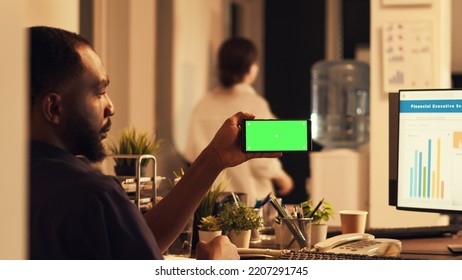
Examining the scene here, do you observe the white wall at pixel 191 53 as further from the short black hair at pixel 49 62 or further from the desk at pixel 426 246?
the short black hair at pixel 49 62

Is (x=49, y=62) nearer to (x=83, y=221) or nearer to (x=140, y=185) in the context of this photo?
(x=83, y=221)

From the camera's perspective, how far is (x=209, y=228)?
2.33 m

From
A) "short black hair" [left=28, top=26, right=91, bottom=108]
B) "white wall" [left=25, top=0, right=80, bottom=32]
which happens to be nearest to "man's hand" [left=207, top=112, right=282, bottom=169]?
"short black hair" [left=28, top=26, right=91, bottom=108]

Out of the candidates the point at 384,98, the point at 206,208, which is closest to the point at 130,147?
the point at 206,208

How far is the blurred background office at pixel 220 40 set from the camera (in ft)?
15.8

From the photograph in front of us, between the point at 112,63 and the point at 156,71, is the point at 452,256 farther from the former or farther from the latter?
the point at 156,71

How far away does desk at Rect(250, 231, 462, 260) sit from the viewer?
2277 mm

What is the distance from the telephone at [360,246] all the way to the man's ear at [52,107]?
2.80 ft

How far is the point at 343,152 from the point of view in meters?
5.10

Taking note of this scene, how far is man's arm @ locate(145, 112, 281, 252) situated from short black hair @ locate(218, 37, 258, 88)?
2599 mm

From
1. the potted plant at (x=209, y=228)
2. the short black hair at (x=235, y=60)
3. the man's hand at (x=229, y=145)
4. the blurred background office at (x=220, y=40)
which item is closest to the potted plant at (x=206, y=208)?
the potted plant at (x=209, y=228)

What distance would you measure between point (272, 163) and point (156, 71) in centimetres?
136

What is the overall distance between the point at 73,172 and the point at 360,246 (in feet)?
3.05
